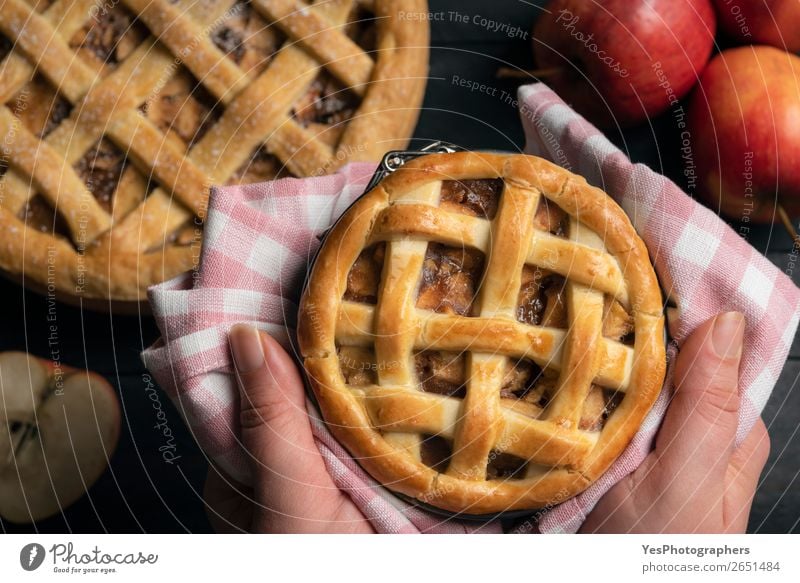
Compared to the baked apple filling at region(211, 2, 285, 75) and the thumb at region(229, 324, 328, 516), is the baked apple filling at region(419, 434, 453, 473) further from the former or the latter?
the baked apple filling at region(211, 2, 285, 75)

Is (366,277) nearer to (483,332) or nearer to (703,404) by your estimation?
(483,332)

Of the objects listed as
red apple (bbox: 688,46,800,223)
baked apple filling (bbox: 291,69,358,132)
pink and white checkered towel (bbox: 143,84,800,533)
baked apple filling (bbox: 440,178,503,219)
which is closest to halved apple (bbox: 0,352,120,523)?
pink and white checkered towel (bbox: 143,84,800,533)

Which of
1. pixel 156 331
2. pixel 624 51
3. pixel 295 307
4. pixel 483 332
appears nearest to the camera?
pixel 483 332

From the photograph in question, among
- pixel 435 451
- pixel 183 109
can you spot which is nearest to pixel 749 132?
pixel 435 451
